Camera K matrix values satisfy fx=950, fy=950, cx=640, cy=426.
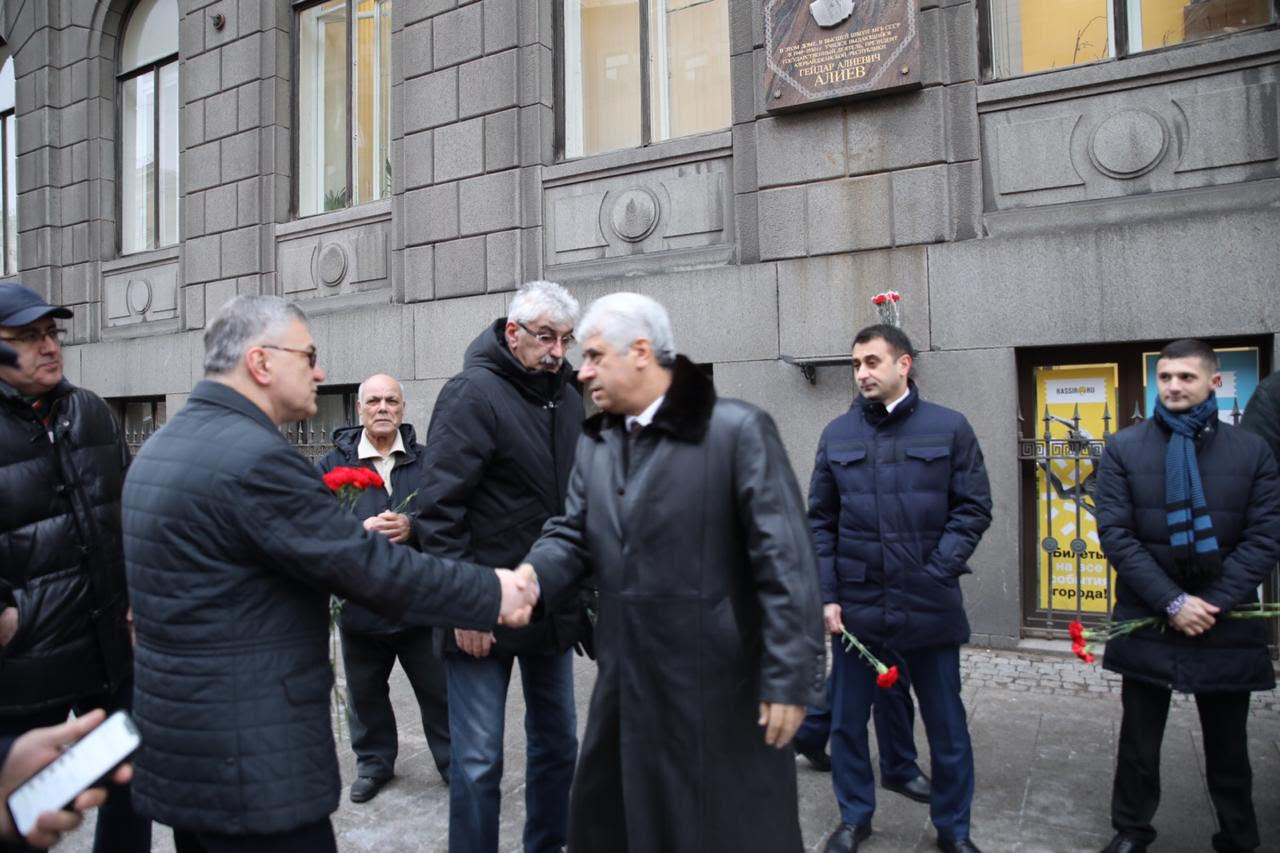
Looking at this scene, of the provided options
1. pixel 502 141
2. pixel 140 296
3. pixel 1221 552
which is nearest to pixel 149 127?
pixel 140 296

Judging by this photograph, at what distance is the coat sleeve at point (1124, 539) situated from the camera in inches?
137

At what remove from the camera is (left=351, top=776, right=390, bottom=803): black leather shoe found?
171 inches

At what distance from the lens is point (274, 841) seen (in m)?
2.30

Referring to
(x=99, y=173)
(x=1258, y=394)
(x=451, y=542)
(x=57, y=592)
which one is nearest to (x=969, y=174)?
(x=1258, y=394)

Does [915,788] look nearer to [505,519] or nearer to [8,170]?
[505,519]

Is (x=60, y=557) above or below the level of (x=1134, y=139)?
below

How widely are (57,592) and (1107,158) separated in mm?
6484

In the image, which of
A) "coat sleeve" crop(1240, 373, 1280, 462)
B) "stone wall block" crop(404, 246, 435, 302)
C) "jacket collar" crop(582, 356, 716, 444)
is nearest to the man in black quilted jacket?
"jacket collar" crop(582, 356, 716, 444)

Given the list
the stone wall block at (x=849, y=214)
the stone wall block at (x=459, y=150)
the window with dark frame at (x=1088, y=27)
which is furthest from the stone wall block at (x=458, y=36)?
the window with dark frame at (x=1088, y=27)

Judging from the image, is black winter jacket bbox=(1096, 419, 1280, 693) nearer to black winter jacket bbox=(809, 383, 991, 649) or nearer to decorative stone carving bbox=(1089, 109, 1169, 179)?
black winter jacket bbox=(809, 383, 991, 649)

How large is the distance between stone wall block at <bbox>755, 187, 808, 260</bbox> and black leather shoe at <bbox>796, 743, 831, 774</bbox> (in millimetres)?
4012

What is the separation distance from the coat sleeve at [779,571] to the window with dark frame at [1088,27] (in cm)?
560

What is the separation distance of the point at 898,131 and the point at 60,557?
19.8 feet

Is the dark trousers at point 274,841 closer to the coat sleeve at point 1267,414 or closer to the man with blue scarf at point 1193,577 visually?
the man with blue scarf at point 1193,577
